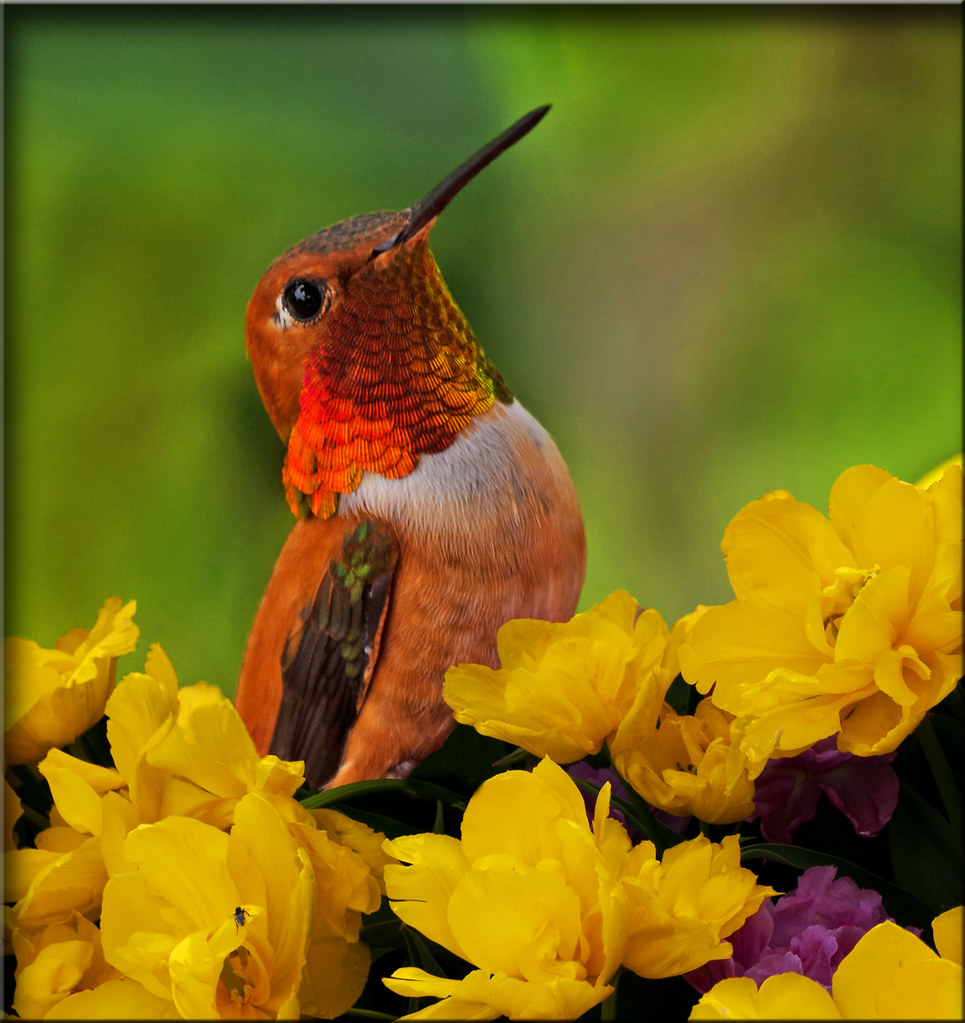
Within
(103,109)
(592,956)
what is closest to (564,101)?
(103,109)

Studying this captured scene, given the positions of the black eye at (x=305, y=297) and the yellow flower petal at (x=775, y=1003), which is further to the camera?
the black eye at (x=305, y=297)

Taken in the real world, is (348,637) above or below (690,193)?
below

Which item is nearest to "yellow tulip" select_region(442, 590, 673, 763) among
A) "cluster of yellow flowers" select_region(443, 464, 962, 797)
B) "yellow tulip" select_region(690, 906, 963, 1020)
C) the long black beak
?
"cluster of yellow flowers" select_region(443, 464, 962, 797)

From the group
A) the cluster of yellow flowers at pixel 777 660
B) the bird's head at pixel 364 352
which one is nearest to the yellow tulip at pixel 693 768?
the cluster of yellow flowers at pixel 777 660

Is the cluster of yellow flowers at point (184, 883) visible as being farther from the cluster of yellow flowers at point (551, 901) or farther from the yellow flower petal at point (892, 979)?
the yellow flower petal at point (892, 979)

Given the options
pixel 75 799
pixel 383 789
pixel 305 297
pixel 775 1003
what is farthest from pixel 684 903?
pixel 305 297

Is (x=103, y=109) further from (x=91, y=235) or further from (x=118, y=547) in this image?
(x=118, y=547)

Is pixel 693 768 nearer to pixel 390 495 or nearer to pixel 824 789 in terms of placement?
pixel 824 789
